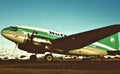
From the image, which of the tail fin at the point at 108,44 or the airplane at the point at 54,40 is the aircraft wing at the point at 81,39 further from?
the tail fin at the point at 108,44

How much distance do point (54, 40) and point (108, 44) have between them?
10503mm

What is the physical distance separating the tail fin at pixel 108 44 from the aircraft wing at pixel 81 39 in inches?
95.4

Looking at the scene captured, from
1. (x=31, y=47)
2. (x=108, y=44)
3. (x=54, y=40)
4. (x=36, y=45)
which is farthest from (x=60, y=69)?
(x=108, y=44)

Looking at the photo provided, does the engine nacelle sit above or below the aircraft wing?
below

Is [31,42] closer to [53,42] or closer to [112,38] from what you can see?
[53,42]

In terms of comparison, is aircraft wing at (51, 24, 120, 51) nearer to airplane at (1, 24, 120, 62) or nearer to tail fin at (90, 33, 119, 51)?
airplane at (1, 24, 120, 62)

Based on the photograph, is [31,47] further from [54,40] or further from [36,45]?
[54,40]

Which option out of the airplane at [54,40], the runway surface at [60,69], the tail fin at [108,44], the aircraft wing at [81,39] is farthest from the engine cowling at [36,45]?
the tail fin at [108,44]

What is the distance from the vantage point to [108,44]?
3481 centimetres

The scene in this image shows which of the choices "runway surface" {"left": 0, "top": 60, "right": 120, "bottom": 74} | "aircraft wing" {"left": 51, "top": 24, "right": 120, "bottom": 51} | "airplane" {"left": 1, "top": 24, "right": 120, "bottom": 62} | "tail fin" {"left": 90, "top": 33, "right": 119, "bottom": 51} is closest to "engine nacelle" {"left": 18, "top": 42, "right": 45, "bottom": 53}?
"airplane" {"left": 1, "top": 24, "right": 120, "bottom": 62}

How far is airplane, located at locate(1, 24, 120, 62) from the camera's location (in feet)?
89.5

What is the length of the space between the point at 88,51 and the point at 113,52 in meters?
4.60

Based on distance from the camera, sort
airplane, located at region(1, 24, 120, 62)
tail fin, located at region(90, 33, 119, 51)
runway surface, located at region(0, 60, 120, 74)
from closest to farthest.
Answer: runway surface, located at region(0, 60, 120, 74) → airplane, located at region(1, 24, 120, 62) → tail fin, located at region(90, 33, 119, 51)

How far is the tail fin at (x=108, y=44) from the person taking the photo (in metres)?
33.7
